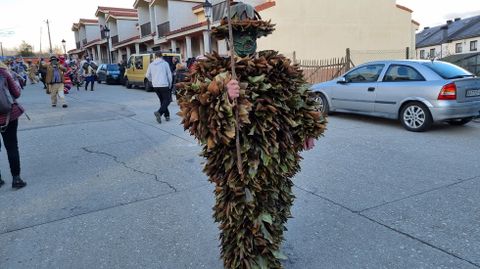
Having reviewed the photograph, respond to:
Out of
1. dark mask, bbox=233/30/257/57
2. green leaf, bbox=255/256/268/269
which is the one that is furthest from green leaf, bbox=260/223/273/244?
dark mask, bbox=233/30/257/57

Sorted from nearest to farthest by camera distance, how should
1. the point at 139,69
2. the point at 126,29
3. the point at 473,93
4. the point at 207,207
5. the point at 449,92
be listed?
the point at 207,207 < the point at 449,92 < the point at 473,93 < the point at 139,69 < the point at 126,29

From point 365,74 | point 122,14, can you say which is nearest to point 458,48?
point 122,14

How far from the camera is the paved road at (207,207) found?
9.87ft

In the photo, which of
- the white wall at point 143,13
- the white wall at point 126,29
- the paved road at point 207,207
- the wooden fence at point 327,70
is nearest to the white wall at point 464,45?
the white wall at point 143,13

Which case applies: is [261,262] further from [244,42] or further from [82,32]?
[82,32]

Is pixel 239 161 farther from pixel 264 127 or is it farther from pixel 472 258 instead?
pixel 472 258

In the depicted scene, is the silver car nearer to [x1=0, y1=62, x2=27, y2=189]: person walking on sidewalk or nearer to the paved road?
the paved road

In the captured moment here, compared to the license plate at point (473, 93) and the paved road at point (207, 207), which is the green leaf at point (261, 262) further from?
the license plate at point (473, 93)

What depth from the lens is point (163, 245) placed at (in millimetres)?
3207

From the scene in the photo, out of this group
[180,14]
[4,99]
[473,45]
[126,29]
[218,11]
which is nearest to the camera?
[4,99]

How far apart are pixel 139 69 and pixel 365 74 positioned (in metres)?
14.1

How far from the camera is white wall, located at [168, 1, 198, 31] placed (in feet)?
90.9

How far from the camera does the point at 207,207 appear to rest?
4.01 meters

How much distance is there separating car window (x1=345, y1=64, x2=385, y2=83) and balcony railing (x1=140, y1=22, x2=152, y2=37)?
26.6 meters
